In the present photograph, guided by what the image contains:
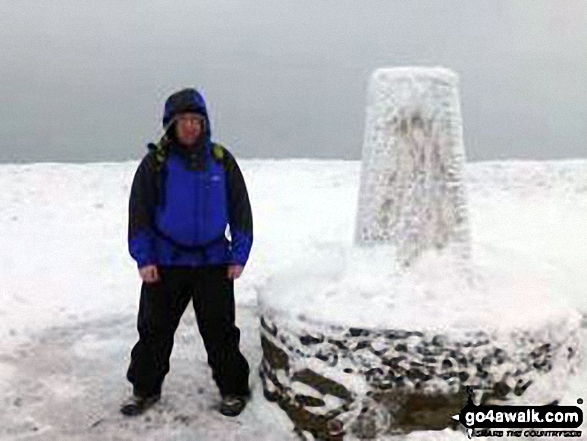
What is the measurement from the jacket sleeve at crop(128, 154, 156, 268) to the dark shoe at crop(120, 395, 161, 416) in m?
0.92

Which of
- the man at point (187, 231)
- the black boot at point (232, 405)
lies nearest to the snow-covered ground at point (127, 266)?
the black boot at point (232, 405)

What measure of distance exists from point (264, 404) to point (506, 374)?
1487 millimetres

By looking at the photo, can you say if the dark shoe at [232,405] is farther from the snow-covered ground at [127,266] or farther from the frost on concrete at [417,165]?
the frost on concrete at [417,165]

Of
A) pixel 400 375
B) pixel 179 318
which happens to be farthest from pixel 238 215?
pixel 400 375

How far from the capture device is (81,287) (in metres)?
10.3

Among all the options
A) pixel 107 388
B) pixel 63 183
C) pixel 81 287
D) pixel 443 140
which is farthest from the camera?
pixel 63 183

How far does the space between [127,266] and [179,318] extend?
574cm

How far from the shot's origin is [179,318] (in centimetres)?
570

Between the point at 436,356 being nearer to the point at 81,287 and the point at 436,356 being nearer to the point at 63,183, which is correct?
the point at 81,287

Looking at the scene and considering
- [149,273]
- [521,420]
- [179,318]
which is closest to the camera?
[521,420]

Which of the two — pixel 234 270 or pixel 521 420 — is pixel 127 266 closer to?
pixel 234 270

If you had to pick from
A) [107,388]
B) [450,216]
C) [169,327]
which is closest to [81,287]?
[107,388]

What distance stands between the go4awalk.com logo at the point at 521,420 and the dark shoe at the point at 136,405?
6.22 feet

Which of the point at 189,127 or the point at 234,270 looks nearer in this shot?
the point at 189,127
